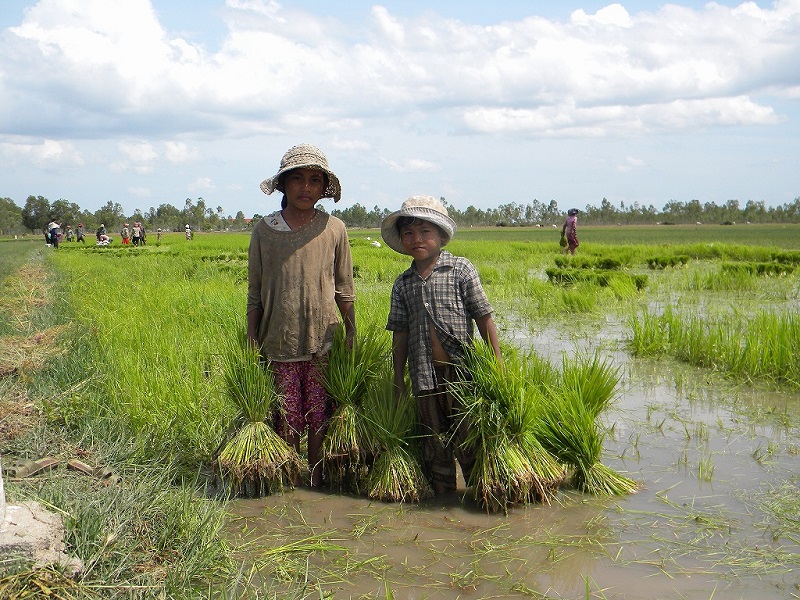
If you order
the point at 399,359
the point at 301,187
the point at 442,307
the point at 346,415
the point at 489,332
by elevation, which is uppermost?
the point at 301,187

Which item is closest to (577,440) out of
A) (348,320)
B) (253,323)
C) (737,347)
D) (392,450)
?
(392,450)

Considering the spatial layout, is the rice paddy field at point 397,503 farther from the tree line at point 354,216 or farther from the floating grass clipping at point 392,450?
the tree line at point 354,216

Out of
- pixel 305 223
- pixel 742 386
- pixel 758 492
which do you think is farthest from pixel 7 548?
pixel 742 386

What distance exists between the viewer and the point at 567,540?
2.81 metres

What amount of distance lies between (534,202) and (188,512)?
99.0 meters

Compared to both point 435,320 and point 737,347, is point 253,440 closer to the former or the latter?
point 435,320

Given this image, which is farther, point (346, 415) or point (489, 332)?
point (346, 415)

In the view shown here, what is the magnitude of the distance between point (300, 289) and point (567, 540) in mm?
1456

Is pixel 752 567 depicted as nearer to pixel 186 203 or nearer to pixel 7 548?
pixel 7 548

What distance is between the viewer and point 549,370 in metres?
3.42

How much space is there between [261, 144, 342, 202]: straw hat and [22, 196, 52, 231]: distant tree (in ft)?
274

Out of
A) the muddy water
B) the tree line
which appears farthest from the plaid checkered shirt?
the tree line

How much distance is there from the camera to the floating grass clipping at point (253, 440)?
3.17 metres

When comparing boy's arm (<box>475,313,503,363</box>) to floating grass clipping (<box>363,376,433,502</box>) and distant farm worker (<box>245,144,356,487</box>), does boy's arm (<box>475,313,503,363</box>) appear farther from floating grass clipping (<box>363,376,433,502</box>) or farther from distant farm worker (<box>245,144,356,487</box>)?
distant farm worker (<box>245,144,356,487</box>)
